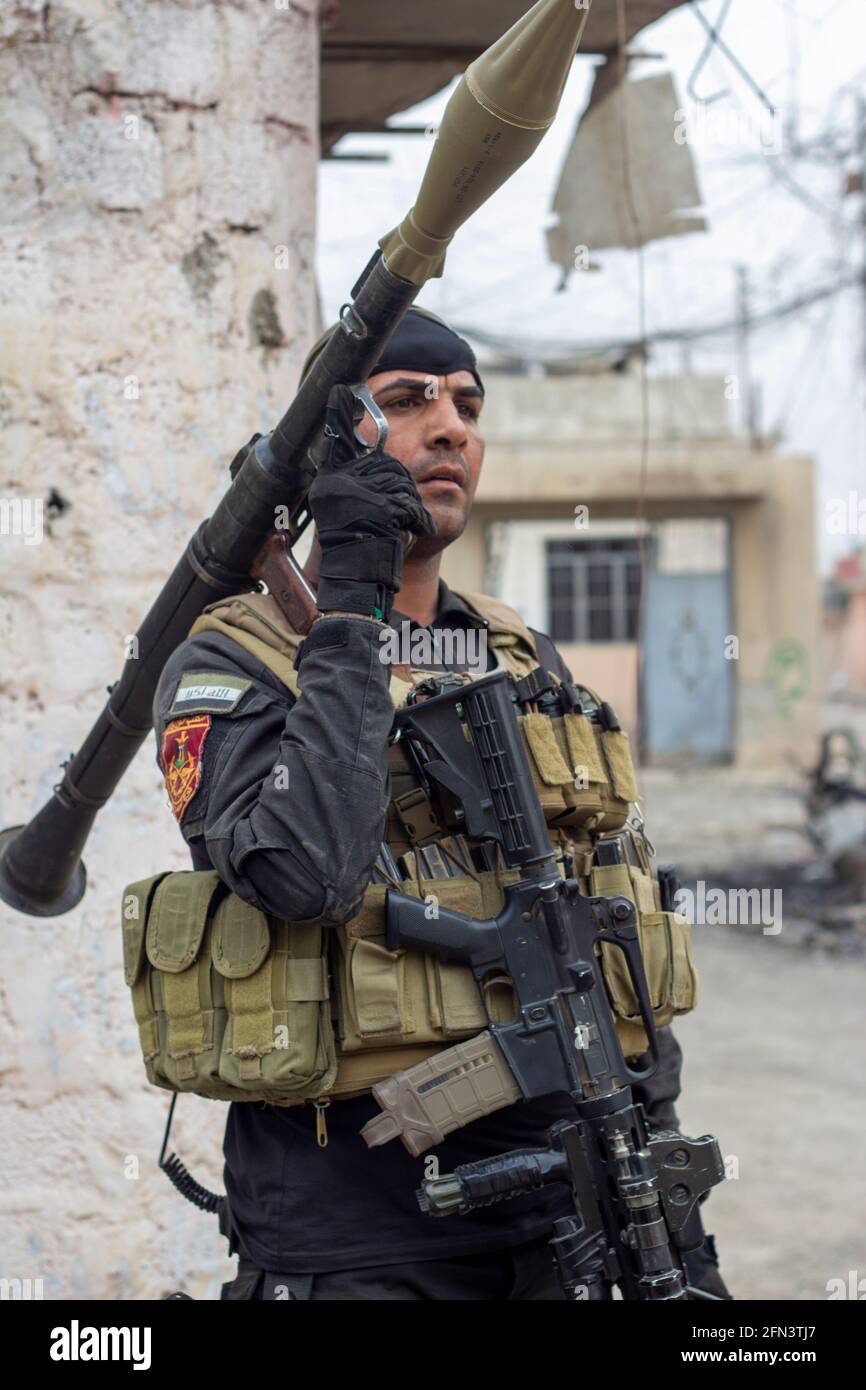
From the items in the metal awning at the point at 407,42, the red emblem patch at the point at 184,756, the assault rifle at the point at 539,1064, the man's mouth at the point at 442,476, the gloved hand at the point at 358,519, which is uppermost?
the metal awning at the point at 407,42

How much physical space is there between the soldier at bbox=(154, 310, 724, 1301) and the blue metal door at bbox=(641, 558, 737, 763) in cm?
1503

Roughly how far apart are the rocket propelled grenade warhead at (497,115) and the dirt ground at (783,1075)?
1483 millimetres

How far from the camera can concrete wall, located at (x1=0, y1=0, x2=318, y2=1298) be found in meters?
2.72

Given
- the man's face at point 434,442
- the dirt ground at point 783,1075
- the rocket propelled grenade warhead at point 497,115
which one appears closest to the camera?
the rocket propelled grenade warhead at point 497,115

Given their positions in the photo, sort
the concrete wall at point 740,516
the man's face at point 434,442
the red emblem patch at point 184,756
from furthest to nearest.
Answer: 1. the concrete wall at point 740,516
2. the man's face at point 434,442
3. the red emblem patch at point 184,756

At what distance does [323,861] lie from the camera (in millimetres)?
1560

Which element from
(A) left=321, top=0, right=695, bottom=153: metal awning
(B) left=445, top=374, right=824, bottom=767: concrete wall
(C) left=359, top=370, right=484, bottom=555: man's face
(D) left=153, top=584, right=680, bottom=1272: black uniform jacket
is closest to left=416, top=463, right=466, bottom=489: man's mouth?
(C) left=359, top=370, right=484, bottom=555: man's face

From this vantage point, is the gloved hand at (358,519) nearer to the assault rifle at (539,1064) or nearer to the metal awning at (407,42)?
the assault rifle at (539,1064)

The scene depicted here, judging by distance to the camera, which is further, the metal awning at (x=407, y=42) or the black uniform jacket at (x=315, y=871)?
the metal awning at (x=407, y=42)

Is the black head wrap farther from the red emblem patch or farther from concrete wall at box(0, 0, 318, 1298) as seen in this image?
concrete wall at box(0, 0, 318, 1298)

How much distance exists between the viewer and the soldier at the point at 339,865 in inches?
62.9


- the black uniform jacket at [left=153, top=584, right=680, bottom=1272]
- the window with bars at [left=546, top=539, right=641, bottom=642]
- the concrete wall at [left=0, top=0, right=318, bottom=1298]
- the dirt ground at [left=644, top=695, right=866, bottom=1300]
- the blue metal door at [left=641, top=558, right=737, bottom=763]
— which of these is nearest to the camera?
the black uniform jacket at [left=153, top=584, right=680, bottom=1272]

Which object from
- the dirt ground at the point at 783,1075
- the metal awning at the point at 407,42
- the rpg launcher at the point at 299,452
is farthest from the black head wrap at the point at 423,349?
the metal awning at the point at 407,42
